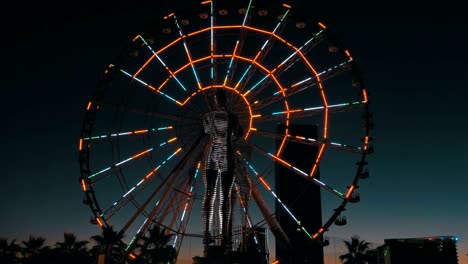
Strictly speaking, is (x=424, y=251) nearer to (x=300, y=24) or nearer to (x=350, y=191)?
(x=350, y=191)

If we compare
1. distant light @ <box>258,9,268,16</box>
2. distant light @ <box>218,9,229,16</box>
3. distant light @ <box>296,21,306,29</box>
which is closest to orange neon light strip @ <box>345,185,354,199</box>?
distant light @ <box>296,21,306,29</box>

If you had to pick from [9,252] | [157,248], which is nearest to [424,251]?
[157,248]

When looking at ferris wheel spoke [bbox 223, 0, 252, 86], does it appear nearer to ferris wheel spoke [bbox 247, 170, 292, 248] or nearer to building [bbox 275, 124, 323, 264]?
ferris wheel spoke [bbox 247, 170, 292, 248]

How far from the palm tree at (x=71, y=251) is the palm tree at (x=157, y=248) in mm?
5972

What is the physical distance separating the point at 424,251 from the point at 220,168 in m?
32.5

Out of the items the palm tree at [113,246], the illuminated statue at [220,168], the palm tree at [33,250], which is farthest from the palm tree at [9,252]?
the illuminated statue at [220,168]

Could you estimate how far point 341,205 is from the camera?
29609mm

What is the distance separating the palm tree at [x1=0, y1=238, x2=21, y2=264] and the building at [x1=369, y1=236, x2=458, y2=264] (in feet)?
110

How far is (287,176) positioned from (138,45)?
4400 cm

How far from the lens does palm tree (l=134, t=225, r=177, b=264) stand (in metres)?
33.5

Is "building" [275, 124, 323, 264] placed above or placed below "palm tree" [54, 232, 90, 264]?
above

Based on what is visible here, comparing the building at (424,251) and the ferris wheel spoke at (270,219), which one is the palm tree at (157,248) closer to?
the ferris wheel spoke at (270,219)

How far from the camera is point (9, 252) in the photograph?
39656mm

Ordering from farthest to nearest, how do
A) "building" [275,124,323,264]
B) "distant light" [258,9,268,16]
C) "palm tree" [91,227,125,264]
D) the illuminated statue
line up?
"building" [275,124,323,264]
"distant light" [258,9,268,16]
"palm tree" [91,227,125,264]
the illuminated statue
